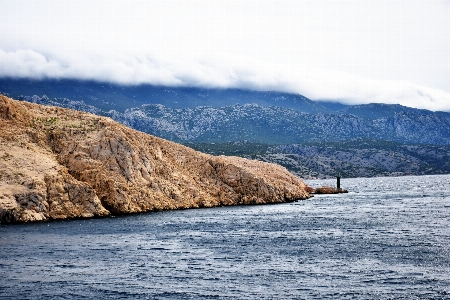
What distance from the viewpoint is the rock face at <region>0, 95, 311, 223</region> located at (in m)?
81.4

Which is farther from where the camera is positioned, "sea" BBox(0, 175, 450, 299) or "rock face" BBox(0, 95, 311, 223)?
"rock face" BBox(0, 95, 311, 223)

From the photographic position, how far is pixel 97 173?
91375 millimetres

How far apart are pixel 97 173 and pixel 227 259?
46.2 m

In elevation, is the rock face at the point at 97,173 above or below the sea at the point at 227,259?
above

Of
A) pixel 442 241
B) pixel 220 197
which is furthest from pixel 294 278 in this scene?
pixel 220 197

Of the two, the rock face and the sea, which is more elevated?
the rock face

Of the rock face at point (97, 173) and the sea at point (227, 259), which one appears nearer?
the sea at point (227, 259)

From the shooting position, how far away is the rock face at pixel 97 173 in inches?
3206

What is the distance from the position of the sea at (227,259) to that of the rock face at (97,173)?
18.0ft

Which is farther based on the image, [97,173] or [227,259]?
[97,173]

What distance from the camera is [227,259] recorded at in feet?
169

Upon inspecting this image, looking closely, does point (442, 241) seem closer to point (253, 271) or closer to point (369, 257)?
point (369, 257)

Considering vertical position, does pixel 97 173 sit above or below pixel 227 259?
above

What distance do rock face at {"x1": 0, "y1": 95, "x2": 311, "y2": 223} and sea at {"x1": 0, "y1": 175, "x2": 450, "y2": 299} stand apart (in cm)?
549
